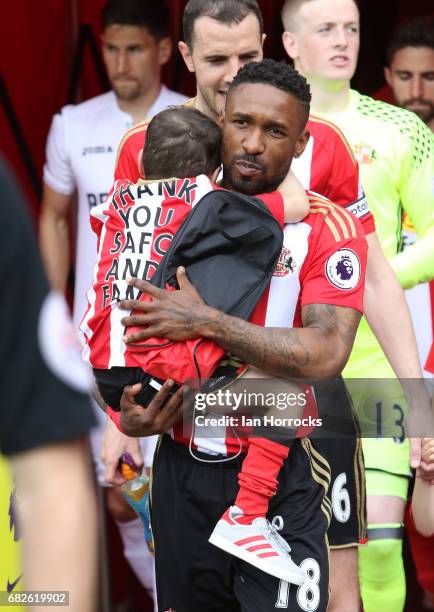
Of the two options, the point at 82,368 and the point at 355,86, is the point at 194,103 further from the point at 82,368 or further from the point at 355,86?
the point at 355,86

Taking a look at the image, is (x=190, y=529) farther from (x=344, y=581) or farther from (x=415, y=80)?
(x=415, y=80)

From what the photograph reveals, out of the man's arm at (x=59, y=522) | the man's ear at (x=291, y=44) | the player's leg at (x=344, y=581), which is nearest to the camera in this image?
the man's arm at (x=59, y=522)

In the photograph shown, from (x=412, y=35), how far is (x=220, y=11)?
184cm

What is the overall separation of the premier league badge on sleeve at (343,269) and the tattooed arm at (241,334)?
0.11 metres

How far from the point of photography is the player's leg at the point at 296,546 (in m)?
2.98

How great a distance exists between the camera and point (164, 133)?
9.76 ft

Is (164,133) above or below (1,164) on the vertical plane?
below

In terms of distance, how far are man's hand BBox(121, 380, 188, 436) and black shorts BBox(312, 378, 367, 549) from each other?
864 mm

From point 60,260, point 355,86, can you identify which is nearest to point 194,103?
point 60,260

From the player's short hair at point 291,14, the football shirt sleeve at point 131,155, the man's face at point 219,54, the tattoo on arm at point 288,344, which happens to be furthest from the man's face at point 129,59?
the tattoo on arm at point 288,344

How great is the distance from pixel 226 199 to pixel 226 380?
402mm

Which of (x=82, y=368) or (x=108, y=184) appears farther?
(x=108, y=184)

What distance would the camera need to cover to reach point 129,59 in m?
5.57

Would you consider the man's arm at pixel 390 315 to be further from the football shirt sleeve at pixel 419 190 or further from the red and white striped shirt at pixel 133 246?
the football shirt sleeve at pixel 419 190
